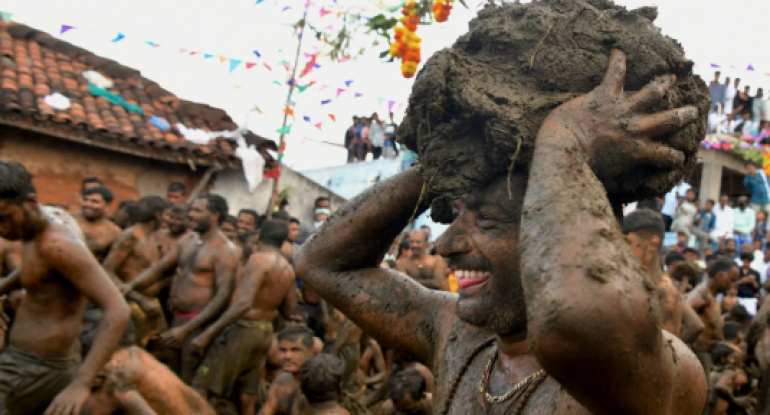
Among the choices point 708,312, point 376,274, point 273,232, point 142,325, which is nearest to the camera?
point 376,274

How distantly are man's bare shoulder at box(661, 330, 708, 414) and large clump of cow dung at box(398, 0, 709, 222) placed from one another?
0.44m

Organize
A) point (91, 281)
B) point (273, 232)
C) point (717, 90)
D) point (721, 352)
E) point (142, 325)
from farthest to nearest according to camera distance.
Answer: point (717, 90) → point (721, 352) → point (273, 232) → point (142, 325) → point (91, 281)

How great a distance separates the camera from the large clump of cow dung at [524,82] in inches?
79.4

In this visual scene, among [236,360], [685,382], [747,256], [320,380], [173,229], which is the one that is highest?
[685,382]

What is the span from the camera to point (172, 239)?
9.16 meters

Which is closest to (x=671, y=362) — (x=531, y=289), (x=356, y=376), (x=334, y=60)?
(x=531, y=289)

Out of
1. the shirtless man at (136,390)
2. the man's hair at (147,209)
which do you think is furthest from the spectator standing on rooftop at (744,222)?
the shirtless man at (136,390)

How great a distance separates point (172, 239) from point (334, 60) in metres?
4.52

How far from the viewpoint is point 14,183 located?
427cm

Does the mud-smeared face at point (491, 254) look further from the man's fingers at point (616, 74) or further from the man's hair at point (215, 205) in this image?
the man's hair at point (215, 205)

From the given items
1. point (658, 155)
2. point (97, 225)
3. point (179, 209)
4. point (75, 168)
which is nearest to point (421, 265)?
point (179, 209)

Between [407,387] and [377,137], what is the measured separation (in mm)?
13834

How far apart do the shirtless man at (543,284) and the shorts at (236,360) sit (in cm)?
491

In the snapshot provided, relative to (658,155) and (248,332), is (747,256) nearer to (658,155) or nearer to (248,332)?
(248,332)
